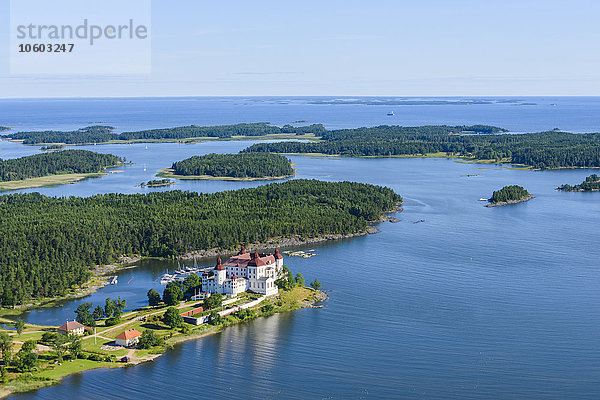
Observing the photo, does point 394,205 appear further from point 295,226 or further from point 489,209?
point 295,226

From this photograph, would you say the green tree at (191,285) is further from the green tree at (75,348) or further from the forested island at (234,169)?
the forested island at (234,169)

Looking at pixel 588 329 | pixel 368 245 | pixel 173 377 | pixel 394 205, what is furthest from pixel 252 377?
pixel 394 205

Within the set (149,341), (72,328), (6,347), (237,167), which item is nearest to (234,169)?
(237,167)

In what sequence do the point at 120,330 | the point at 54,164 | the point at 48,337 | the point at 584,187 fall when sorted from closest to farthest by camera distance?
1. the point at 48,337
2. the point at 120,330
3. the point at 584,187
4. the point at 54,164

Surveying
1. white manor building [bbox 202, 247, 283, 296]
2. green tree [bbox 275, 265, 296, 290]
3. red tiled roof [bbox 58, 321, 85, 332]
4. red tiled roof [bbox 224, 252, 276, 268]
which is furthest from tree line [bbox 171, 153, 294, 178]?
red tiled roof [bbox 58, 321, 85, 332]

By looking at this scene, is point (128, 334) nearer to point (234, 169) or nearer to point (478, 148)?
point (234, 169)

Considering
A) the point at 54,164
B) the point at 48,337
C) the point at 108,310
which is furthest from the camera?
the point at 54,164

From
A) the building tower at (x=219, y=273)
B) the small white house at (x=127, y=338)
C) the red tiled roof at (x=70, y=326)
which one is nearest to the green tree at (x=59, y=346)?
the red tiled roof at (x=70, y=326)
